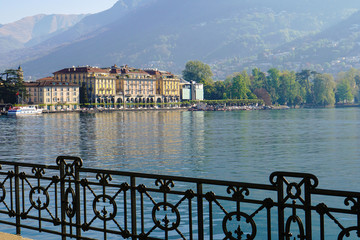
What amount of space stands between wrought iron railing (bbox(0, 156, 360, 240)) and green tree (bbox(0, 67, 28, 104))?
4932 inches

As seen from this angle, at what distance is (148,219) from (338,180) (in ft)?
38.0

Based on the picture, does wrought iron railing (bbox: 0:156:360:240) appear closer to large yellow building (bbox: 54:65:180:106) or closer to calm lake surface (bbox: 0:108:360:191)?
calm lake surface (bbox: 0:108:360:191)

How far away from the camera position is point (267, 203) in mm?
5496

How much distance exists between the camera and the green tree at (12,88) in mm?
141625

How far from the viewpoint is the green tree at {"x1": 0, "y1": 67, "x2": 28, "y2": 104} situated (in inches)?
5576

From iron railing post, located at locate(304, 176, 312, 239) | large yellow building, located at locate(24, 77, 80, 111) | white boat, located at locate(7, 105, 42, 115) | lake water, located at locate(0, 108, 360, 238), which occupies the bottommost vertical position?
lake water, located at locate(0, 108, 360, 238)

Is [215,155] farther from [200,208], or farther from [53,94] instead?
[53,94]

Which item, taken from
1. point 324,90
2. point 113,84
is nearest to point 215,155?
point 113,84

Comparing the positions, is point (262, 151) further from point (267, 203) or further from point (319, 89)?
point (319, 89)

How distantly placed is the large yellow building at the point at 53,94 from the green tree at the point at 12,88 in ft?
35.1

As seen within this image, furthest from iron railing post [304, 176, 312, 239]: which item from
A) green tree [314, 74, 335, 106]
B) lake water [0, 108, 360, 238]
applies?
green tree [314, 74, 335, 106]

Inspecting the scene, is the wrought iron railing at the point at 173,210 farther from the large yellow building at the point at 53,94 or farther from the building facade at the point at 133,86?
the building facade at the point at 133,86

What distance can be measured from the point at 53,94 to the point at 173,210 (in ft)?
532

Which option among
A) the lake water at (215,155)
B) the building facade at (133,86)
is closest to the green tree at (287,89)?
the building facade at (133,86)
